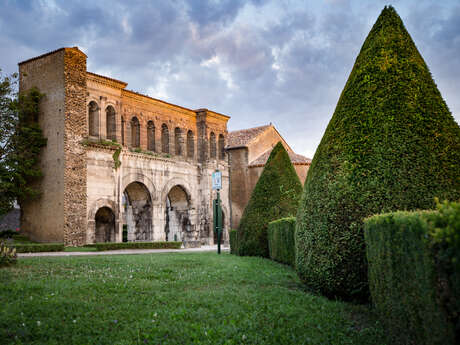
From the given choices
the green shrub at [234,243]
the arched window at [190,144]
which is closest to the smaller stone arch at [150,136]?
the arched window at [190,144]

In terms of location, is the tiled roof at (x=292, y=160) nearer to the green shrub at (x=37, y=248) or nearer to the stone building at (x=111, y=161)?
the stone building at (x=111, y=161)

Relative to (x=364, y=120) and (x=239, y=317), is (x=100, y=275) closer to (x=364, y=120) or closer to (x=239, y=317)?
(x=239, y=317)

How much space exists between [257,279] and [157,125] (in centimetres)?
2097

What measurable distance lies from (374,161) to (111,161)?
19.6m

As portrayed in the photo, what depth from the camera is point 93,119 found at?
23.3 m

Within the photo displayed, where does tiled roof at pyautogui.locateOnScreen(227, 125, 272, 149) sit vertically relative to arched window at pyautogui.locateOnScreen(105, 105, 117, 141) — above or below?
above

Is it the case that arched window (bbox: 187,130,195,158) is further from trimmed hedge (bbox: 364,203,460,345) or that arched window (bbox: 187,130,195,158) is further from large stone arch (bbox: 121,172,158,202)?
trimmed hedge (bbox: 364,203,460,345)

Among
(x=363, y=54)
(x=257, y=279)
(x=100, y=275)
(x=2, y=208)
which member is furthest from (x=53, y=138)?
(x=363, y=54)

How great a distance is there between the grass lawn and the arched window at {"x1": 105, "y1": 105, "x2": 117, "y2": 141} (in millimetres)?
17348

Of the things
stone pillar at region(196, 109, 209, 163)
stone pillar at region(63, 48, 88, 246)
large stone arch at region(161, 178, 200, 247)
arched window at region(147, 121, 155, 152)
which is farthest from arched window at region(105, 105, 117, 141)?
stone pillar at region(196, 109, 209, 163)

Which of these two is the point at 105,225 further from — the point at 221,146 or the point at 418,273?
the point at 418,273

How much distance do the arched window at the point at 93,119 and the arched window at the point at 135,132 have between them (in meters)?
3.06

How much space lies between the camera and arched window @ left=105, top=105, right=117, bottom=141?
23.9 meters

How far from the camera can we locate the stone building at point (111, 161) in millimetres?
20828
